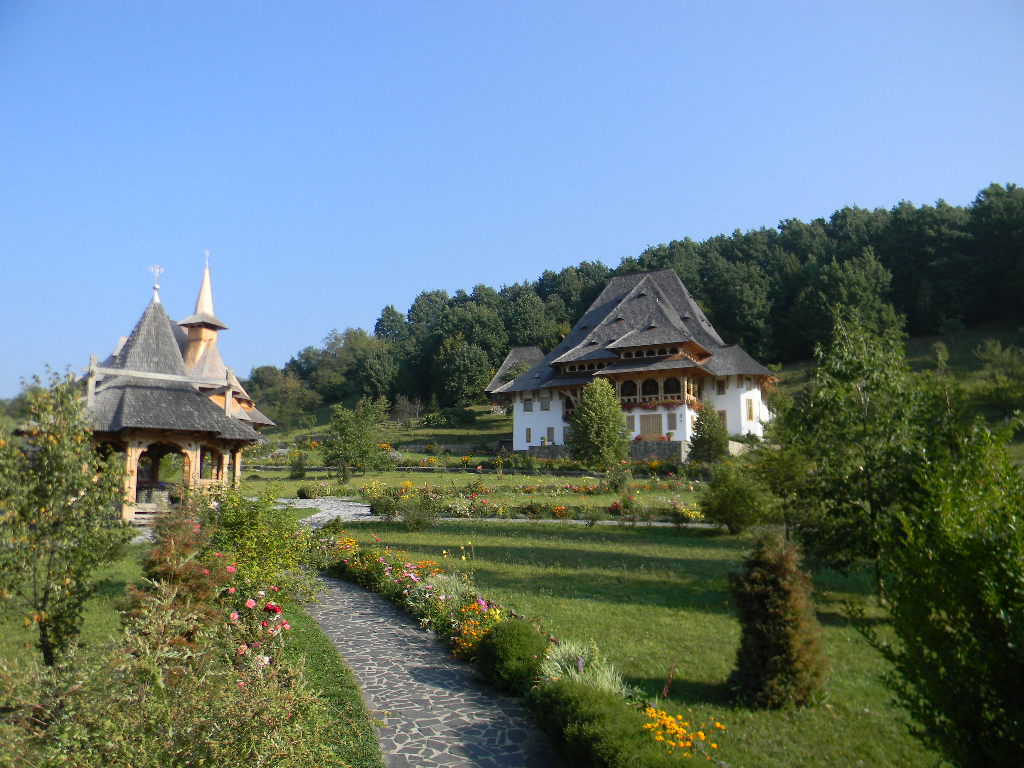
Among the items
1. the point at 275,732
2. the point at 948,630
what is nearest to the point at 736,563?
the point at 948,630

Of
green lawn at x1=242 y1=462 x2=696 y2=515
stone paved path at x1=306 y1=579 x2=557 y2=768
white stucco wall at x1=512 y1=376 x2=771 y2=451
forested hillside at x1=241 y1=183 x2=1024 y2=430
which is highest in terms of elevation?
forested hillside at x1=241 y1=183 x2=1024 y2=430

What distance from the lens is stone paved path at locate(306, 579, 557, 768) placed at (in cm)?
596

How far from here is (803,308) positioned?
197ft

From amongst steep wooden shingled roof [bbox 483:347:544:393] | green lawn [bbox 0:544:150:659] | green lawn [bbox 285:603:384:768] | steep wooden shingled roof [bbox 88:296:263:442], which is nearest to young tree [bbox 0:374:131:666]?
green lawn [bbox 0:544:150:659]

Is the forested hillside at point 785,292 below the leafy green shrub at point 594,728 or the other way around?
the other way around

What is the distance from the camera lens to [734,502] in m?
16.8

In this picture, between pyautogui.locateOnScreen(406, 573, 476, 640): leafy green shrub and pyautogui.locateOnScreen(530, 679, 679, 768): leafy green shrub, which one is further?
pyautogui.locateOnScreen(406, 573, 476, 640): leafy green shrub

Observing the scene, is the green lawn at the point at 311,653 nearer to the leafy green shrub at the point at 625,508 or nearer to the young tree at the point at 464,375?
the leafy green shrub at the point at 625,508

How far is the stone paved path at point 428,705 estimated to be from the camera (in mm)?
5965

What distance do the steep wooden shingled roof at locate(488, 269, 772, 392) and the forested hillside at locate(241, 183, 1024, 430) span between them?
1092 centimetres

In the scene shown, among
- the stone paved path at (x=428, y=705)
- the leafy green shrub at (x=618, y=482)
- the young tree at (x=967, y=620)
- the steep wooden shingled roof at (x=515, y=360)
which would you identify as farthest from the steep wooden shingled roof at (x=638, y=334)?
the young tree at (x=967, y=620)

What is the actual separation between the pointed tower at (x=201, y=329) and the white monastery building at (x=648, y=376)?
1822 centimetres

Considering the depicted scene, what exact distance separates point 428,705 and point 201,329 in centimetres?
2958

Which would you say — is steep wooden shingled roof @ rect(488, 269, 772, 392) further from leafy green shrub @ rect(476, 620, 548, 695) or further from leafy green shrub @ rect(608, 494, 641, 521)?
leafy green shrub @ rect(476, 620, 548, 695)
